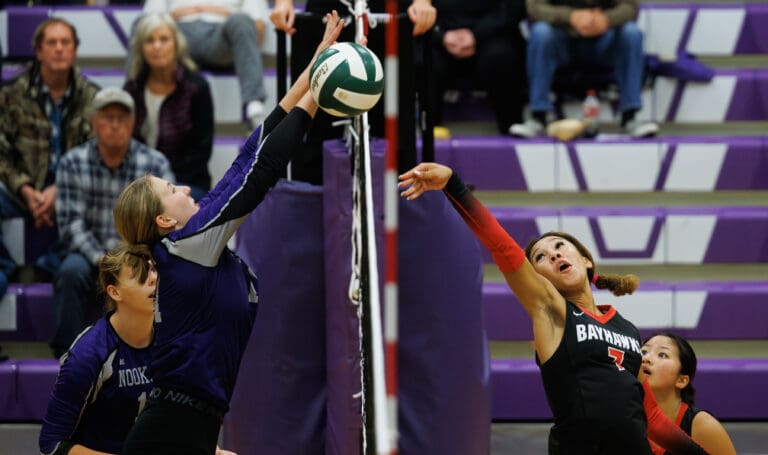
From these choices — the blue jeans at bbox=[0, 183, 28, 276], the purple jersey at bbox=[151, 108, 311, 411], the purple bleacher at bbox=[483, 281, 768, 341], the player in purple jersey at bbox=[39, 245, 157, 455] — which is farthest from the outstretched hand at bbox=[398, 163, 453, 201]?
the blue jeans at bbox=[0, 183, 28, 276]

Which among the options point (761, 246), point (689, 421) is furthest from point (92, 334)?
point (761, 246)

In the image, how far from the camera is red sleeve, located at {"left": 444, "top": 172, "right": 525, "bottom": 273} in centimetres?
450

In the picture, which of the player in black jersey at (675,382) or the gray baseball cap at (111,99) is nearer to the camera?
the player in black jersey at (675,382)

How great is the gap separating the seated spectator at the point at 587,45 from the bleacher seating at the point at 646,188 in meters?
0.25

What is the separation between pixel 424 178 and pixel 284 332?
7.08ft

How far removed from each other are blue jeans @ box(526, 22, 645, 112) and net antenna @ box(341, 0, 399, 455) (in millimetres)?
2396

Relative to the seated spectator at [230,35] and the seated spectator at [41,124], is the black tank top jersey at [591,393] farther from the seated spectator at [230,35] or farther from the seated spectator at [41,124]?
the seated spectator at [41,124]

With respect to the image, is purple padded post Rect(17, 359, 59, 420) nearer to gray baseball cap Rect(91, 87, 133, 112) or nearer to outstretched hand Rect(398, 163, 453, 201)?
gray baseball cap Rect(91, 87, 133, 112)

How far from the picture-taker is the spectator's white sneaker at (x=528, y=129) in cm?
862

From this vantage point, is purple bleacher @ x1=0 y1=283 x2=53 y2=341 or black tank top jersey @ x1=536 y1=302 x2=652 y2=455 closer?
black tank top jersey @ x1=536 y1=302 x2=652 y2=455

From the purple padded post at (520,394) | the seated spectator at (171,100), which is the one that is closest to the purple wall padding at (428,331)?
the purple padded post at (520,394)

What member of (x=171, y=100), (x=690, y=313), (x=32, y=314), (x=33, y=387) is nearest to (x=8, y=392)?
(x=33, y=387)

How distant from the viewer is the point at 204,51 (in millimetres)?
8945

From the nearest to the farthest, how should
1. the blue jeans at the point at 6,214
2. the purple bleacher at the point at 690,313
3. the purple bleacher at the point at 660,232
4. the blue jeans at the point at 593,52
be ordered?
the purple bleacher at the point at 690,313 → the blue jeans at the point at 6,214 → the purple bleacher at the point at 660,232 → the blue jeans at the point at 593,52
